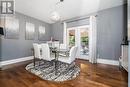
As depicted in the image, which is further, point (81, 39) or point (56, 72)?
point (81, 39)

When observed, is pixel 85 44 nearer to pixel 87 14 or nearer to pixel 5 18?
pixel 87 14

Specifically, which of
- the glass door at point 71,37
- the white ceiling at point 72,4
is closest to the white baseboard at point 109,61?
the glass door at point 71,37

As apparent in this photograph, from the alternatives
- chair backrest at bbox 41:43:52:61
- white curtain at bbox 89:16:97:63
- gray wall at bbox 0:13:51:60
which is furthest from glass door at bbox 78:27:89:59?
gray wall at bbox 0:13:51:60

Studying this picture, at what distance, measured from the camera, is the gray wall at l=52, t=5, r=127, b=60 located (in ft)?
11.9

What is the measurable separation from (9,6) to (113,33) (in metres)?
4.68

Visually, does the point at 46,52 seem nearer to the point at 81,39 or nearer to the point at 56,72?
the point at 56,72

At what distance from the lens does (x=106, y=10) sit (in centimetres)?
397

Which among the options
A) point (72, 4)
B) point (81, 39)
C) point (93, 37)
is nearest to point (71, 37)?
point (81, 39)

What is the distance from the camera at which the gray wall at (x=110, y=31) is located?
3.64m

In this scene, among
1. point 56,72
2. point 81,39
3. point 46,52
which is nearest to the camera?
point 56,72

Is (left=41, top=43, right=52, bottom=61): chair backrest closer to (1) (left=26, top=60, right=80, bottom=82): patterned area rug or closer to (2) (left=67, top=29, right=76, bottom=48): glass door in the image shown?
(1) (left=26, top=60, right=80, bottom=82): patterned area rug

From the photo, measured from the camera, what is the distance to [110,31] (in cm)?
388

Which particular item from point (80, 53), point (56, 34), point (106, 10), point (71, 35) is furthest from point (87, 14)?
point (56, 34)

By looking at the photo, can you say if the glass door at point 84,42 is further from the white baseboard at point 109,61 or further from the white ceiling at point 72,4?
the white ceiling at point 72,4
